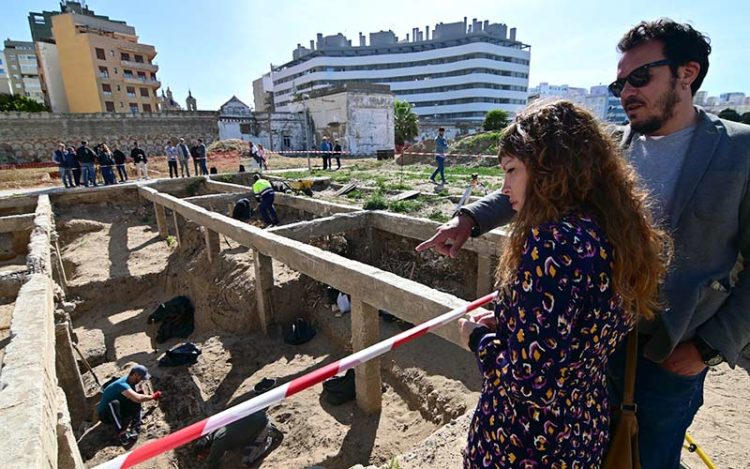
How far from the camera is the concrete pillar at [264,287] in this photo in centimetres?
690

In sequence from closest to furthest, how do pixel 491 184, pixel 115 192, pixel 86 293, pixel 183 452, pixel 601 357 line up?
pixel 601 357, pixel 183 452, pixel 86 293, pixel 491 184, pixel 115 192

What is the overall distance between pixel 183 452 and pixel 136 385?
4.19 ft

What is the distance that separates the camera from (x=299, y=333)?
22.3 ft

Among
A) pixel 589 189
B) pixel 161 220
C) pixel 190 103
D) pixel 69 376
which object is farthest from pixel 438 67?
pixel 589 189

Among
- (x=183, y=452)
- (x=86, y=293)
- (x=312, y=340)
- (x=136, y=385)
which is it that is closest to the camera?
(x=183, y=452)

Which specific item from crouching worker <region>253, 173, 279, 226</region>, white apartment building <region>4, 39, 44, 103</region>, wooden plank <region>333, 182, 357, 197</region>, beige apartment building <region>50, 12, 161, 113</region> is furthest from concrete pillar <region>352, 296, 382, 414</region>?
white apartment building <region>4, 39, 44, 103</region>

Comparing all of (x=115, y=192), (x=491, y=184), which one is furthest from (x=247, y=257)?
(x=115, y=192)

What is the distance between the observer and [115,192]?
14156 millimetres

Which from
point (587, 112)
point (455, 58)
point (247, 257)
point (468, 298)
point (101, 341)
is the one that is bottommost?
point (101, 341)

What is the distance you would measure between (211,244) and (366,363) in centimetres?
575

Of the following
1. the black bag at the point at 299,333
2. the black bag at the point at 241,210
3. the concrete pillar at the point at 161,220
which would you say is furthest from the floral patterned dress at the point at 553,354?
the concrete pillar at the point at 161,220

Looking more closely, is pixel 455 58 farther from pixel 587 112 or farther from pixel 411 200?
pixel 587 112

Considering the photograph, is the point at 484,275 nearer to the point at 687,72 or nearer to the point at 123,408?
the point at 687,72

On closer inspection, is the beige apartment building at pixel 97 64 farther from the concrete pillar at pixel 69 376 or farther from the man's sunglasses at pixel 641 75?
the man's sunglasses at pixel 641 75
